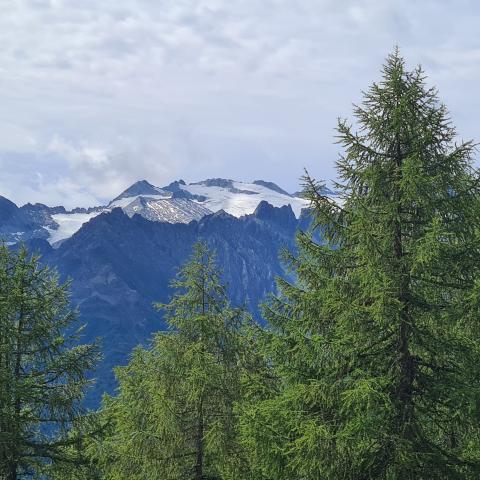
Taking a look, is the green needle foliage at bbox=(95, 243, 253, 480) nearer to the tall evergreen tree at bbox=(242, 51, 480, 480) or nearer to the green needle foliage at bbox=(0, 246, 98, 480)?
the green needle foliage at bbox=(0, 246, 98, 480)

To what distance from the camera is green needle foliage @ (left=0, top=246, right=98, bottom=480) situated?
17.1m

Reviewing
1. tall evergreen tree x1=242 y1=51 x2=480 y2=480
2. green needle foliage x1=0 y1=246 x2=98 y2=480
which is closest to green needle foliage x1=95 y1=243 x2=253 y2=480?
green needle foliage x1=0 y1=246 x2=98 y2=480

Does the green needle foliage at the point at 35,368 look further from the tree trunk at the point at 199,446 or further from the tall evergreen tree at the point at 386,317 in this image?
the tall evergreen tree at the point at 386,317

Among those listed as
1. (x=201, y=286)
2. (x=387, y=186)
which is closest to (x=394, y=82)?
(x=387, y=186)

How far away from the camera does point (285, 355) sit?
46.4 feet

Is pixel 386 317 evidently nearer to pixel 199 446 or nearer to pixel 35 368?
pixel 199 446

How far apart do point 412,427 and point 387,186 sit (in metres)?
5.06

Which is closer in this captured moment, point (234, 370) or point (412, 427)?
point (412, 427)

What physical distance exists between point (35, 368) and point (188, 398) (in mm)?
4689

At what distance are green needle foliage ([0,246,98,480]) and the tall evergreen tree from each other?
22.4 feet

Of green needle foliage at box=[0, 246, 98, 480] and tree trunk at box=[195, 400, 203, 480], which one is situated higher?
green needle foliage at box=[0, 246, 98, 480]

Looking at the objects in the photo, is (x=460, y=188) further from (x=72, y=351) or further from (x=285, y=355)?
(x=72, y=351)

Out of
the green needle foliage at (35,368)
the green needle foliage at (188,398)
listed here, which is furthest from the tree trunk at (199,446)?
the green needle foliage at (35,368)

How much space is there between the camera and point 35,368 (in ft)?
60.6
